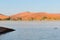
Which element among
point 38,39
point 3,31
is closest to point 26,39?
point 38,39

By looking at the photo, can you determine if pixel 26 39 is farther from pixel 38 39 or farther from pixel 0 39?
pixel 0 39

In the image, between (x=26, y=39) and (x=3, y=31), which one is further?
(x=3, y=31)

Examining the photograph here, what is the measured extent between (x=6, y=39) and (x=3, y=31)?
15.0 m

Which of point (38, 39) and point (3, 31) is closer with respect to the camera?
point (38, 39)

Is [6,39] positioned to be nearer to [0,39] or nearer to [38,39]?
[0,39]

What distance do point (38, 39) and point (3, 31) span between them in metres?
16.7

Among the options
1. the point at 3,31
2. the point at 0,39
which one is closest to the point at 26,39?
the point at 0,39

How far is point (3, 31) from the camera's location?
58.6 meters

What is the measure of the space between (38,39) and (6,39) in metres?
6.13

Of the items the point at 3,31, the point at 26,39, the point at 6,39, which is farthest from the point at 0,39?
the point at 3,31

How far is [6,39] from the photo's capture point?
43.8 meters

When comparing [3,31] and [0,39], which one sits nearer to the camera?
[0,39]

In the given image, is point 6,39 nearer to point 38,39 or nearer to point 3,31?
point 38,39

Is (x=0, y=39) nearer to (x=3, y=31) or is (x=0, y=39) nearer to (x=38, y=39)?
(x=38, y=39)
